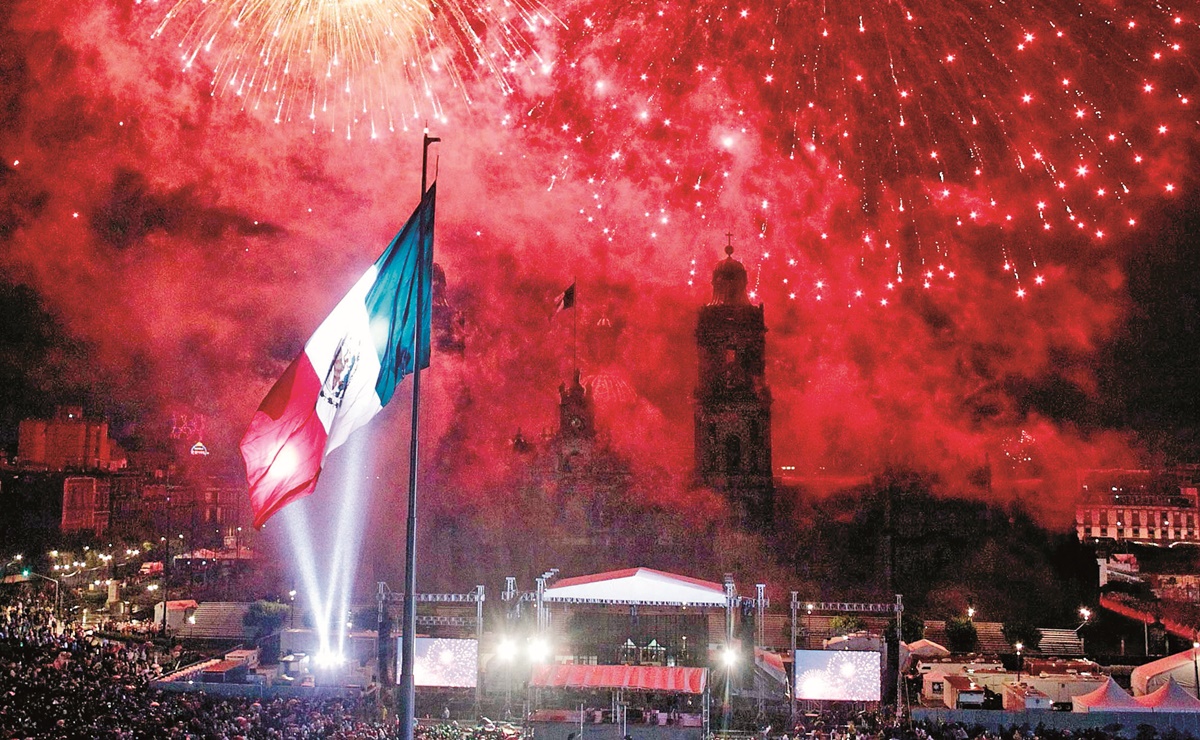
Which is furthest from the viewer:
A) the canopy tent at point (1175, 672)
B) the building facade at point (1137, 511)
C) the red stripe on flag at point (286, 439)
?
the building facade at point (1137, 511)

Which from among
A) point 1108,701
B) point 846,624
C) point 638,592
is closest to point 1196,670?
point 1108,701

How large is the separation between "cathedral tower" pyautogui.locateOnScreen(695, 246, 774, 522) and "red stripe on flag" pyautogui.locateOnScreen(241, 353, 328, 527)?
3589cm

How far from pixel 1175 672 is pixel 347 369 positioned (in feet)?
77.2

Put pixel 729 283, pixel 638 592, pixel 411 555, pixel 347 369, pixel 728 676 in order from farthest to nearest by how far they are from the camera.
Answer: pixel 729 283 < pixel 638 592 < pixel 728 676 < pixel 347 369 < pixel 411 555

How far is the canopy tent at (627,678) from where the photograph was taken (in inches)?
857

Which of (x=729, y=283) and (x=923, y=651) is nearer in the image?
(x=923, y=651)

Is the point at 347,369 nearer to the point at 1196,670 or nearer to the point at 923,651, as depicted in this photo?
the point at 1196,670

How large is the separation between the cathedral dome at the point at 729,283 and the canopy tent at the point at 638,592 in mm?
20833

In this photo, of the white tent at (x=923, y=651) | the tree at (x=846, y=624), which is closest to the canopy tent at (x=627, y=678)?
the white tent at (x=923, y=651)

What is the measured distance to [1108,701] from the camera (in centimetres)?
2058

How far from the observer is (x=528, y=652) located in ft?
80.6

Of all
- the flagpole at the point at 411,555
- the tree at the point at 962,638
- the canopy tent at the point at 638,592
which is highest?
the flagpole at the point at 411,555

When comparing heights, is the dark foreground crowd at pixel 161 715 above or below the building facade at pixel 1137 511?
below

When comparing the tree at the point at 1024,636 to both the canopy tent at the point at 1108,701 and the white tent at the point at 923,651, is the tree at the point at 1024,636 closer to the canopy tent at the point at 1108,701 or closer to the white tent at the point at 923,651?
the white tent at the point at 923,651
